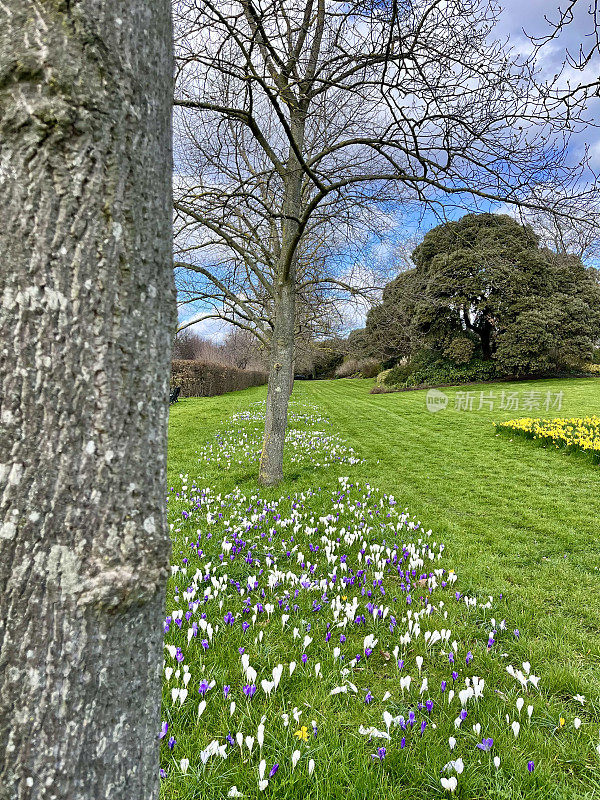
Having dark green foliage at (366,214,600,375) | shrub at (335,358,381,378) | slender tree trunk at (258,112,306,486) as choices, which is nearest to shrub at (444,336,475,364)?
dark green foliage at (366,214,600,375)

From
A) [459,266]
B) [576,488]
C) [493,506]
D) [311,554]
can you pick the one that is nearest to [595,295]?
[459,266]

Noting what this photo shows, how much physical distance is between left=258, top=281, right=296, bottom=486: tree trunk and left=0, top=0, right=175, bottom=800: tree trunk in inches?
228

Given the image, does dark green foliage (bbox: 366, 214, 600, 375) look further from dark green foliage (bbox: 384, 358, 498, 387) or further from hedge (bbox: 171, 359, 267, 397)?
hedge (bbox: 171, 359, 267, 397)

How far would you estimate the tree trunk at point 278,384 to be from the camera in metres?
6.68

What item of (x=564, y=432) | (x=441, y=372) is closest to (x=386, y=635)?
(x=564, y=432)

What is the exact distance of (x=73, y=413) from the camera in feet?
2.56

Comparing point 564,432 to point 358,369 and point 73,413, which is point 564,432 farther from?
point 358,369

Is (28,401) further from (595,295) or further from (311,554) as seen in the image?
(595,295)

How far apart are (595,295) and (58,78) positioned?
30834mm

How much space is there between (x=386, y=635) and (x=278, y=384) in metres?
4.27

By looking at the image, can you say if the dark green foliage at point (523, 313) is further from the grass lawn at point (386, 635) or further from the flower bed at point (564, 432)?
the grass lawn at point (386, 635)
